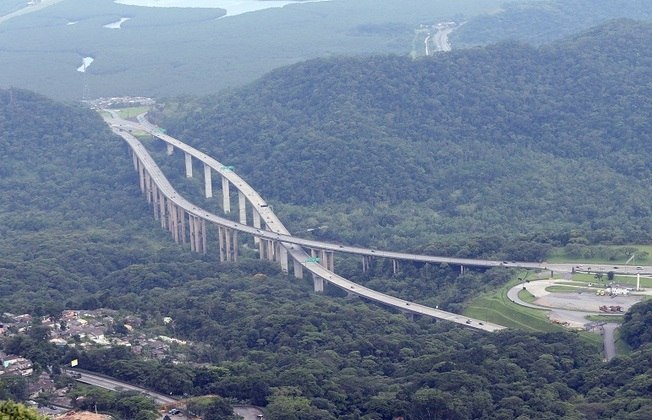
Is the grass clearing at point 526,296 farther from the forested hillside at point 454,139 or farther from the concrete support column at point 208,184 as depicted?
the concrete support column at point 208,184

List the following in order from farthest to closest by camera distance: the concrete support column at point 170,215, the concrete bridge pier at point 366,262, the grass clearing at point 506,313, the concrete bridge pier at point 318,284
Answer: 1. the concrete support column at point 170,215
2. the concrete bridge pier at point 366,262
3. the concrete bridge pier at point 318,284
4. the grass clearing at point 506,313

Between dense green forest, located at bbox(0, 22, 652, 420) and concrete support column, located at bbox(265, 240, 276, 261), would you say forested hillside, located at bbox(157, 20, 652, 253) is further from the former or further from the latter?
concrete support column, located at bbox(265, 240, 276, 261)

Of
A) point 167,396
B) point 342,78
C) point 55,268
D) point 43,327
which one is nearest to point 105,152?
point 342,78

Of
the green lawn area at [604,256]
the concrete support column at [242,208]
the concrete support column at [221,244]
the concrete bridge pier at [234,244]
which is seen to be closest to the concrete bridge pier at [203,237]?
the concrete support column at [221,244]

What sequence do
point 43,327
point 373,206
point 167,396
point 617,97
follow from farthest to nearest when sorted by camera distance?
point 617,97 → point 373,206 → point 43,327 → point 167,396

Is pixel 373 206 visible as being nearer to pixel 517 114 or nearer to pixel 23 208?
pixel 517 114

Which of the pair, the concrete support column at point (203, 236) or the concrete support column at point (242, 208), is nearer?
the concrete support column at point (203, 236)

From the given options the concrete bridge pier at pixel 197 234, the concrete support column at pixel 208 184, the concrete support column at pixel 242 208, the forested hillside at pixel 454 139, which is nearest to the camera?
the concrete bridge pier at pixel 197 234
